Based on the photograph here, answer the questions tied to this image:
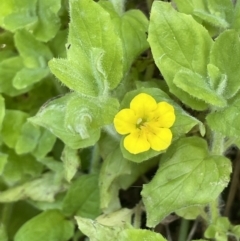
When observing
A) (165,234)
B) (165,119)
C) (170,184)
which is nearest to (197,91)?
(165,119)

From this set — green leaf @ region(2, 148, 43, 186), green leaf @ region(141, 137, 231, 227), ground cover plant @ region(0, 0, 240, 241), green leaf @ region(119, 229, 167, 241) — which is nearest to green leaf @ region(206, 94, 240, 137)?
ground cover plant @ region(0, 0, 240, 241)

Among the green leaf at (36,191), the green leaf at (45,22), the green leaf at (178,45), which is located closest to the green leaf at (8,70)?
the green leaf at (45,22)

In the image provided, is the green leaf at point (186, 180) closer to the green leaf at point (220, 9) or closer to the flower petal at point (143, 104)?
the flower petal at point (143, 104)

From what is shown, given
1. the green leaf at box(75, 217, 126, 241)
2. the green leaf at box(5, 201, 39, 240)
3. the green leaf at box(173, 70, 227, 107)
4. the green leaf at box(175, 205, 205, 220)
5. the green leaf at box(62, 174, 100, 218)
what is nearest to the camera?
the green leaf at box(173, 70, 227, 107)

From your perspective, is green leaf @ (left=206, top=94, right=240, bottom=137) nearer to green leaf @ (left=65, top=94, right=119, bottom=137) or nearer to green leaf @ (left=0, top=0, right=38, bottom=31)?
green leaf @ (left=65, top=94, right=119, bottom=137)

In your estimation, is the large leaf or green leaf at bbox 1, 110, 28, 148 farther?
green leaf at bbox 1, 110, 28, 148

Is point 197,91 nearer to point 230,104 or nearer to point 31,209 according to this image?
point 230,104

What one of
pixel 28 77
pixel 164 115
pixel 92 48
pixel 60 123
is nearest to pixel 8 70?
pixel 28 77
